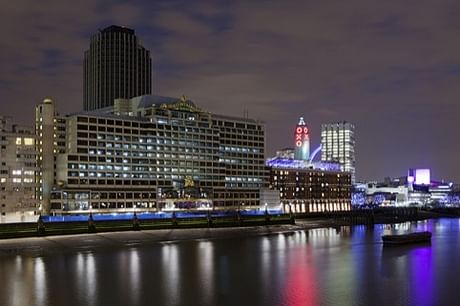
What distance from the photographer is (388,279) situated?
60.1 metres

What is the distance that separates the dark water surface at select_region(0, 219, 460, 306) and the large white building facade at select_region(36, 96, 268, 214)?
2293 inches

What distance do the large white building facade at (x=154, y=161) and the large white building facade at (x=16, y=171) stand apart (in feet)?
30.9

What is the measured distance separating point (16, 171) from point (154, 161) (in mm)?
42563

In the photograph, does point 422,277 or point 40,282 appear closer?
point 40,282

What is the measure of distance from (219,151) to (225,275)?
11819 centimetres

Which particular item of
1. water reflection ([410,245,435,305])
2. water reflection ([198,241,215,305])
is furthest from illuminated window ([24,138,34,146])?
water reflection ([410,245,435,305])

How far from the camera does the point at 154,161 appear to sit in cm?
16112

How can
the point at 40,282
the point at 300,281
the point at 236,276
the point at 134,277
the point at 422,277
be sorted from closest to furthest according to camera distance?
1. the point at 40,282
2. the point at 300,281
3. the point at 134,277
4. the point at 236,276
5. the point at 422,277

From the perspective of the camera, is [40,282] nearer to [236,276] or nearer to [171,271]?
[171,271]

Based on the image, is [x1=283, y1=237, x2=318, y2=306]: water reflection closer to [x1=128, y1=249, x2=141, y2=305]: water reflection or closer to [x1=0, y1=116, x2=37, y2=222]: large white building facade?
[x1=128, y1=249, x2=141, y2=305]: water reflection

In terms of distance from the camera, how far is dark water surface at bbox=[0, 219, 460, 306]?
1933 inches

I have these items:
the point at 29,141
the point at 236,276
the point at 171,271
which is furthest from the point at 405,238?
the point at 29,141

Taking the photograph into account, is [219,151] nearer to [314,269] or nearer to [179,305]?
[314,269]

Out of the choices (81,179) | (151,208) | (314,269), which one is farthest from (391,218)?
(314,269)
